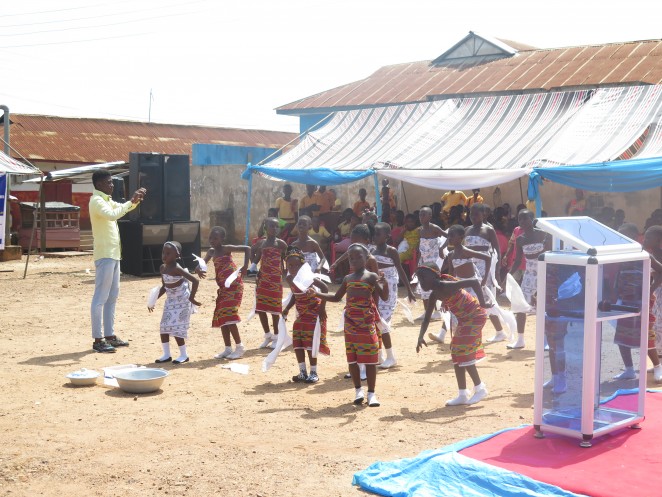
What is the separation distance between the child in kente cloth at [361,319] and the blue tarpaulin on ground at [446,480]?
1686 millimetres

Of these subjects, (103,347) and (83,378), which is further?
(103,347)

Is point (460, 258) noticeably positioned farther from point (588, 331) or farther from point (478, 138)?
point (478, 138)

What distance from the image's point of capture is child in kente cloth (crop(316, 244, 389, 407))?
7078 mm

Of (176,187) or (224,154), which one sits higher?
(224,154)

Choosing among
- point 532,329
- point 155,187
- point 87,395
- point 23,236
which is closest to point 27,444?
point 87,395

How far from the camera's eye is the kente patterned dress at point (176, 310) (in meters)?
8.88

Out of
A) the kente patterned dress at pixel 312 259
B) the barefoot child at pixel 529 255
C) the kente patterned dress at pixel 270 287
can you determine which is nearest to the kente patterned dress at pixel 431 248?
the barefoot child at pixel 529 255

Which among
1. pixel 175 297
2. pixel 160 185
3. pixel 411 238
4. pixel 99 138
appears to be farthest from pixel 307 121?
pixel 175 297

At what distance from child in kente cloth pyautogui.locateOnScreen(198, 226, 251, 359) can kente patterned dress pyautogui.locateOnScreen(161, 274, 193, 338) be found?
13.9 inches

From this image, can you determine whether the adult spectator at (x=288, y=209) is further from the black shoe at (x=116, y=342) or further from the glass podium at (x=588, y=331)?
the glass podium at (x=588, y=331)

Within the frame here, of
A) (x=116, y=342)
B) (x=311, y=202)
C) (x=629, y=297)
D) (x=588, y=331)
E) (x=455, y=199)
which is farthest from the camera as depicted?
(x=311, y=202)

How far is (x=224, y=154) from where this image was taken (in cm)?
2914

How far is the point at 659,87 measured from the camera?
14.4 m

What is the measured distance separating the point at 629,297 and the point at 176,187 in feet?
41.5
